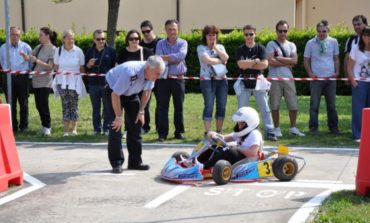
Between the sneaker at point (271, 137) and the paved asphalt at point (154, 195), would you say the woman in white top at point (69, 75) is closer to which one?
the paved asphalt at point (154, 195)

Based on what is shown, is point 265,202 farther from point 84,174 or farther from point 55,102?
point 55,102

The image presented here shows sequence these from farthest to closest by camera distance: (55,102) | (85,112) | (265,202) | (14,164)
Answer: (55,102)
(85,112)
(14,164)
(265,202)

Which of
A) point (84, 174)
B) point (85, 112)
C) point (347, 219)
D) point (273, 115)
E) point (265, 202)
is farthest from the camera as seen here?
point (85, 112)

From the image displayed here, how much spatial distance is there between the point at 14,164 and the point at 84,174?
43.2 inches

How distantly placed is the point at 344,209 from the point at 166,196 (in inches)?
81.4

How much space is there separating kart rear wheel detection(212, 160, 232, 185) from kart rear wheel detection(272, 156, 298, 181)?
630 mm

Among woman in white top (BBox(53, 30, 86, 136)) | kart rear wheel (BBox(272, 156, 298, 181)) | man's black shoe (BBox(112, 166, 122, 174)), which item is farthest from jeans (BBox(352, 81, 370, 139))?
woman in white top (BBox(53, 30, 86, 136))

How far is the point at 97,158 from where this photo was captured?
10156 mm

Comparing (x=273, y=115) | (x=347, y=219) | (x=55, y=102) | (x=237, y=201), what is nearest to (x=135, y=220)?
(x=237, y=201)

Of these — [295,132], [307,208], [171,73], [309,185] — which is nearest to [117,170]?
[309,185]

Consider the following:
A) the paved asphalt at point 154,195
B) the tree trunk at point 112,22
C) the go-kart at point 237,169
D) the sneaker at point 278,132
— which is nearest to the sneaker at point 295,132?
the sneaker at point 278,132

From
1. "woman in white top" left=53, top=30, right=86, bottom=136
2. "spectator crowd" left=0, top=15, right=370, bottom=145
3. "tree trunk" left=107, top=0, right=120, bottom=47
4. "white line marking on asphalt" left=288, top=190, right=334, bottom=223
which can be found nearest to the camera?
"white line marking on asphalt" left=288, top=190, right=334, bottom=223

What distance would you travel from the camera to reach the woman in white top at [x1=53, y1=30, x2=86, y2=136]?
1224cm

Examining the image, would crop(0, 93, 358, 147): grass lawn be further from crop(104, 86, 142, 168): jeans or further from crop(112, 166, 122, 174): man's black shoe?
crop(112, 166, 122, 174): man's black shoe
